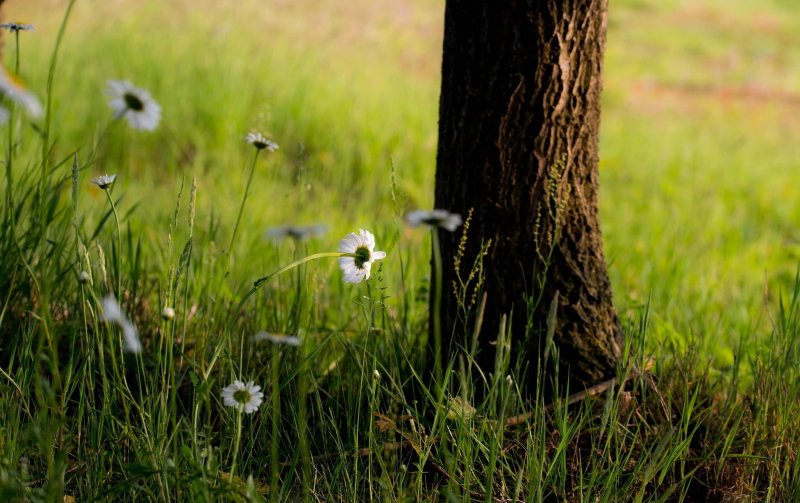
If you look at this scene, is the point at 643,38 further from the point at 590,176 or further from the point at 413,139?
the point at 590,176

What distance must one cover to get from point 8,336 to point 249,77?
157 inches

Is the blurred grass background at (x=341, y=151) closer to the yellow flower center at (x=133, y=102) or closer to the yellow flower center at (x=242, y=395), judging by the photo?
the yellow flower center at (x=133, y=102)

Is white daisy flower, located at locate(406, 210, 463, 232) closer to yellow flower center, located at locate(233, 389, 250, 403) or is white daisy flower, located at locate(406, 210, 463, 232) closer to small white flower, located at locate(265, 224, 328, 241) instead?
small white flower, located at locate(265, 224, 328, 241)

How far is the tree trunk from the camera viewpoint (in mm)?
1833

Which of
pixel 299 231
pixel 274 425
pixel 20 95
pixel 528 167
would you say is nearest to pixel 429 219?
pixel 299 231

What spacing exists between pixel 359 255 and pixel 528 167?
610 mm

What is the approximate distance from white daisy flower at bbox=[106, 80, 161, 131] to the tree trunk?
0.73 meters

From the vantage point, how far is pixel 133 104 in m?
1.41

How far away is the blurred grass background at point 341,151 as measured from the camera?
354 cm

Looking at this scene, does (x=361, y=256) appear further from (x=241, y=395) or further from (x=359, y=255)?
(x=241, y=395)

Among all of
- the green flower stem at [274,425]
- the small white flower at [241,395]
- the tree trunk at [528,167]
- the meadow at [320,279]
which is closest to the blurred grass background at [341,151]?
the meadow at [320,279]

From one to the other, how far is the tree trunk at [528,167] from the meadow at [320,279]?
129mm

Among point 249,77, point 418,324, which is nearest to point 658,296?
point 418,324

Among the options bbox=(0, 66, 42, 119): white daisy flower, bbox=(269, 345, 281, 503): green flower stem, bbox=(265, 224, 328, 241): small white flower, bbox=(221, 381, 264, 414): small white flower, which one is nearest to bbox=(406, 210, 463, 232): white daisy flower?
bbox=(265, 224, 328, 241): small white flower
